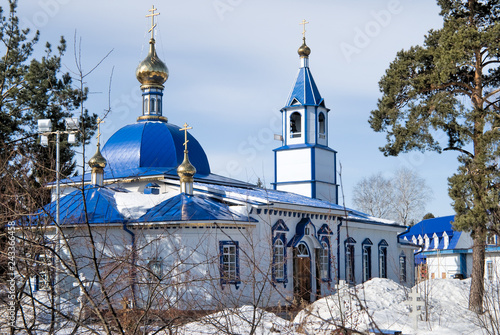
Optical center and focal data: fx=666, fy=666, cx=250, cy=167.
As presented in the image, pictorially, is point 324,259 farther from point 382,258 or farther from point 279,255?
point 382,258

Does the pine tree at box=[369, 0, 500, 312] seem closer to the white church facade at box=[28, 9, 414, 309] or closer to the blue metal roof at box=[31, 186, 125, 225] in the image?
the white church facade at box=[28, 9, 414, 309]

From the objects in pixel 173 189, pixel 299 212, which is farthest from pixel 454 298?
pixel 173 189

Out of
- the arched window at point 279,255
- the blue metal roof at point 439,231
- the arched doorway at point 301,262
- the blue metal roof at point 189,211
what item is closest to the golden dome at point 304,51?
the arched doorway at point 301,262

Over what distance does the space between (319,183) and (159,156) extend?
7362 millimetres

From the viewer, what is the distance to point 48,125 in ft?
45.4

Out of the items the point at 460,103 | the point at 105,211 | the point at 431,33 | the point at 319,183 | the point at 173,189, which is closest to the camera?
the point at 460,103

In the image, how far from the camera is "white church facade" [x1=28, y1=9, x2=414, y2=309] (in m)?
16.6

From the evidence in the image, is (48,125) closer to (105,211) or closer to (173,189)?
(105,211)

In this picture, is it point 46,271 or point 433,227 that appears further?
point 433,227

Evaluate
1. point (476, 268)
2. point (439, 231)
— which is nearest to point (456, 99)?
point (476, 268)

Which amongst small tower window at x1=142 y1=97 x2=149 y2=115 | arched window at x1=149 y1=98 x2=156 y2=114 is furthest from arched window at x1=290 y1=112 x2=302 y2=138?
small tower window at x1=142 y1=97 x2=149 y2=115

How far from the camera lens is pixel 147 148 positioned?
20781 millimetres

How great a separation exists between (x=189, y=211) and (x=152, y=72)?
7.41 m

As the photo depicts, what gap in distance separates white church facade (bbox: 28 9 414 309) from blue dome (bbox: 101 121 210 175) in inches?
1.4
